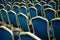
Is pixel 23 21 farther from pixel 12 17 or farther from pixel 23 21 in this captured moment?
pixel 12 17

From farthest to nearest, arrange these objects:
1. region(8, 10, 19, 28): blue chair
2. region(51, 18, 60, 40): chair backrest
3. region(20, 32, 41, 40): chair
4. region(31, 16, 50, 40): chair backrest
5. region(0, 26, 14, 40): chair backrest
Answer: region(8, 10, 19, 28): blue chair
region(31, 16, 50, 40): chair backrest
region(51, 18, 60, 40): chair backrest
region(0, 26, 14, 40): chair backrest
region(20, 32, 41, 40): chair

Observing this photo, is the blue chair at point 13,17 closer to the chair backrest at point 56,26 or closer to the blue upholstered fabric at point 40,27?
the blue upholstered fabric at point 40,27

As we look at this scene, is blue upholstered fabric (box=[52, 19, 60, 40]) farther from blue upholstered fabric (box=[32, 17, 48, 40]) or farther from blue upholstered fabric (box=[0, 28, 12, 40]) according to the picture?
blue upholstered fabric (box=[0, 28, 12, 40])

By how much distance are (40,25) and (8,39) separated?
85 cm

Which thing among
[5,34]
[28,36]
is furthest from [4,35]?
[28,36]

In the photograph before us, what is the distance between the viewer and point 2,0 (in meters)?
10.1

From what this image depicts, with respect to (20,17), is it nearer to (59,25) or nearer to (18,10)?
A: (59,25)

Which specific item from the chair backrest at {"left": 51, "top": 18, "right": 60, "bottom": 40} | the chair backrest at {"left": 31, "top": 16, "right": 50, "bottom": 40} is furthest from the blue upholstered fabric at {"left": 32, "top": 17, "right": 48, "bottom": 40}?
the chair backrest at {"left": 51, "top": 18, "right": 60, "bottom": 40}

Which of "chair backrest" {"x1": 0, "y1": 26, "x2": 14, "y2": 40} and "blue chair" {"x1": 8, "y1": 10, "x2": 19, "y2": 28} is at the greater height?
"blue chair" {"x1": 8, "y1": 10, "x2": 19, "y2": 28}

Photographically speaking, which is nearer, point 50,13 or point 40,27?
point 40,27


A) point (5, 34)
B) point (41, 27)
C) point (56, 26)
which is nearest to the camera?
point (5, 34)

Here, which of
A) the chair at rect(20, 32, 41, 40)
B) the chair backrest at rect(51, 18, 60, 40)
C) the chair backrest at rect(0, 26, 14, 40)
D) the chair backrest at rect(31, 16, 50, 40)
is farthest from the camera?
the chair backrest at rect(31, 16, 50, 40)

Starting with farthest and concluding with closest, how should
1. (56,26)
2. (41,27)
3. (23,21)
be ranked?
(23,21), (41,27), (56,26)

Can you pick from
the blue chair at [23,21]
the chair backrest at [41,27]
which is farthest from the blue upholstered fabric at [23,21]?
the chair backrest at [41,27]
